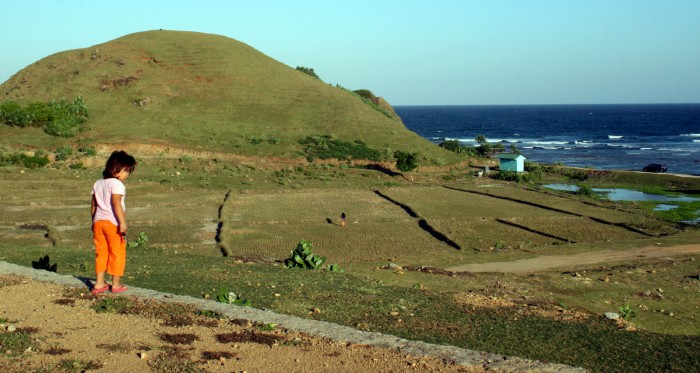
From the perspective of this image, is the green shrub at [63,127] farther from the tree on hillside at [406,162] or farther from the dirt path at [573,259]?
the dirt path at [573,259]

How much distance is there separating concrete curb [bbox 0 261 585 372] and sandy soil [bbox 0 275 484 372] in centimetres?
16

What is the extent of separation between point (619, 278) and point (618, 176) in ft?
130

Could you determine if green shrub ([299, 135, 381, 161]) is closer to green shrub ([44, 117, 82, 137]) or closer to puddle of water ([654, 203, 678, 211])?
green shrub ([44, 117, 82, 137])

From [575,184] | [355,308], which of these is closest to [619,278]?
[355,308]

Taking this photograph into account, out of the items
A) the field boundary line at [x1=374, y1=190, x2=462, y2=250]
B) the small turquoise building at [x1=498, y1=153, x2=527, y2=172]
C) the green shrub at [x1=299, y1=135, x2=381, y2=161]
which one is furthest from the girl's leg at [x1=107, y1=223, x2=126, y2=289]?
the small turquoise building at [x1=498, y1=153, x2=527, y2=172]

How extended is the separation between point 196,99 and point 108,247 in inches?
2308

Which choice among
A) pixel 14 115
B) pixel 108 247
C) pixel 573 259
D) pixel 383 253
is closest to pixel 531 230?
pixel 573 259

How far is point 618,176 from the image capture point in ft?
191

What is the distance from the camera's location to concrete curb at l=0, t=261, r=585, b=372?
28.5 feet

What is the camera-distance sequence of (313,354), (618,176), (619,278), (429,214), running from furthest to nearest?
(618,176) → (429,214) → (619,278) → (313,354)

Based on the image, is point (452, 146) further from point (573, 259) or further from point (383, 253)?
point (573, 259)

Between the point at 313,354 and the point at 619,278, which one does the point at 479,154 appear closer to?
the point at 619,278

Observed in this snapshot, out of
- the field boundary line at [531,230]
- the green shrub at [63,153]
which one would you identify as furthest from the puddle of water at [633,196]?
the green shrub at [63,153]

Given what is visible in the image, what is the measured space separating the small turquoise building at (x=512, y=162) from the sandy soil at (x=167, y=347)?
48.8 metres
